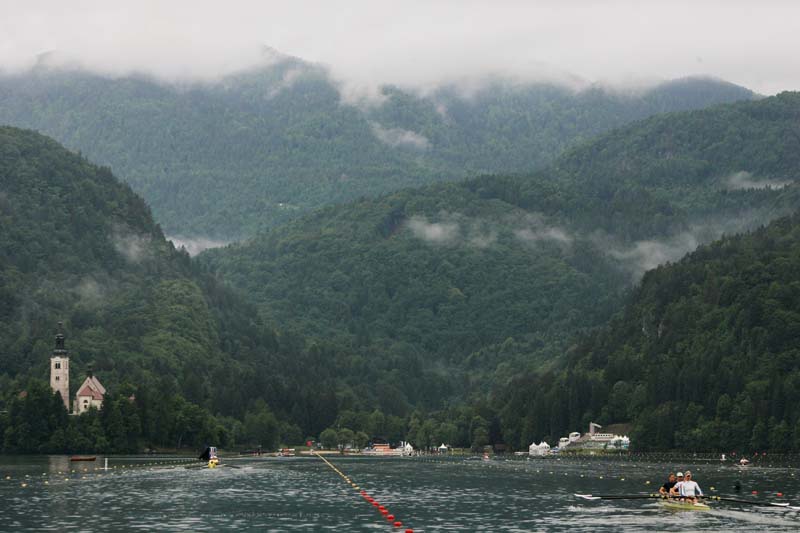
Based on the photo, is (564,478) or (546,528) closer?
(546,528)

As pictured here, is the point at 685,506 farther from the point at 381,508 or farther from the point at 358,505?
the point at 358,505

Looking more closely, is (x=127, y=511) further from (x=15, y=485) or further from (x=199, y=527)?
(x=15, y=485)

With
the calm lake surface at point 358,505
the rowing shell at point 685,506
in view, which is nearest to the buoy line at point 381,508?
the calm lake surface at point 358,505

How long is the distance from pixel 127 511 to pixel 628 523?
141 feet

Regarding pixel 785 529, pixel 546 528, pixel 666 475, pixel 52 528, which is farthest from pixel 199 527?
pixel 666 475

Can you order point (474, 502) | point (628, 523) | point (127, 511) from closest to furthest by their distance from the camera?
point (628, 523)
point (127, 511)
point (474, 502)

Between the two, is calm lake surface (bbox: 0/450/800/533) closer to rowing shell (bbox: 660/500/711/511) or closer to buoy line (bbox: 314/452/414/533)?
buoy line (bbox: 314/452/414/533)

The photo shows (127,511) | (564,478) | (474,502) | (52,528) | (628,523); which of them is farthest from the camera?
(564,478)

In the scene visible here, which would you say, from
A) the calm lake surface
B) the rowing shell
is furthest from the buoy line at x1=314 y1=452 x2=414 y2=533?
the rowing shell

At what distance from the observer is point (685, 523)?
116188 mm

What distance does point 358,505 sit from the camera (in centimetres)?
13438

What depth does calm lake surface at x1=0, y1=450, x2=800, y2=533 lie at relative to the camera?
370ft

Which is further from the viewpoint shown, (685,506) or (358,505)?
(358,505)

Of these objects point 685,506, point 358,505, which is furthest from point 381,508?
point 685,506
